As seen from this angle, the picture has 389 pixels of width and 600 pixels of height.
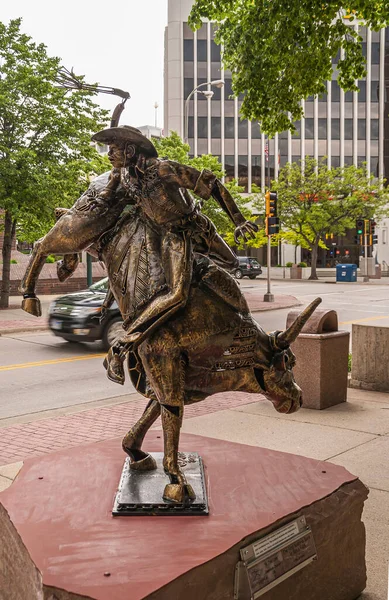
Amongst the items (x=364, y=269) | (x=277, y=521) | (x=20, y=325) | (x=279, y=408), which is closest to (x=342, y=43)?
(x=279, y=408)

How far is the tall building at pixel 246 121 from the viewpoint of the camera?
6191 cm

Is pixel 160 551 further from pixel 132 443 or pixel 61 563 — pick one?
pixel 132 443

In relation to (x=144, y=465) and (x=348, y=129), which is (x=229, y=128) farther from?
(x=144, y=465)

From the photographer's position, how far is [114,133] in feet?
9.94

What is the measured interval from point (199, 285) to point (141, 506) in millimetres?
1115

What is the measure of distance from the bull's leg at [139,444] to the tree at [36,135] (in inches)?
627

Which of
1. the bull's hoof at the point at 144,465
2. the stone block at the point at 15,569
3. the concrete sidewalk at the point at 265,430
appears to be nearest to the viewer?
the stone block at the point at 15,569

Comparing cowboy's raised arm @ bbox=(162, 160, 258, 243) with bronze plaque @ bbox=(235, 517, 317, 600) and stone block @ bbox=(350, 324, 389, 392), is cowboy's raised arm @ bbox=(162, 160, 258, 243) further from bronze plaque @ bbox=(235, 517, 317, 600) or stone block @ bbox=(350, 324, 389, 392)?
stone block @ bbox=(350, 324, 389, 392)

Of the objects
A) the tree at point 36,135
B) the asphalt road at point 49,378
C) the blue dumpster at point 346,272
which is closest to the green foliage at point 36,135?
the tree at point 36,135

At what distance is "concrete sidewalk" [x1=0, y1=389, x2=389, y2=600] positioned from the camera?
18.1 ft

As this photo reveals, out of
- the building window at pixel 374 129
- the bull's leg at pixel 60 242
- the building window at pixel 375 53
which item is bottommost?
the bull's leg at pixel 60 242

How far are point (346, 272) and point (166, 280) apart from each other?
40210 millimetres

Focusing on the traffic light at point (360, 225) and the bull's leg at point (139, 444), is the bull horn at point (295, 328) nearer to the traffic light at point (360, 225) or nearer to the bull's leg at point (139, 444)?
the bull's leg at point (139, 444)

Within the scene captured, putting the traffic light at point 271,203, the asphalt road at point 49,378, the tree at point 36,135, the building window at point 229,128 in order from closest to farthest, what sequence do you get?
the asphalt road at point 49,378, the tree at point 36,135, the traffic light at point 271,203, the building window at point 229,128
